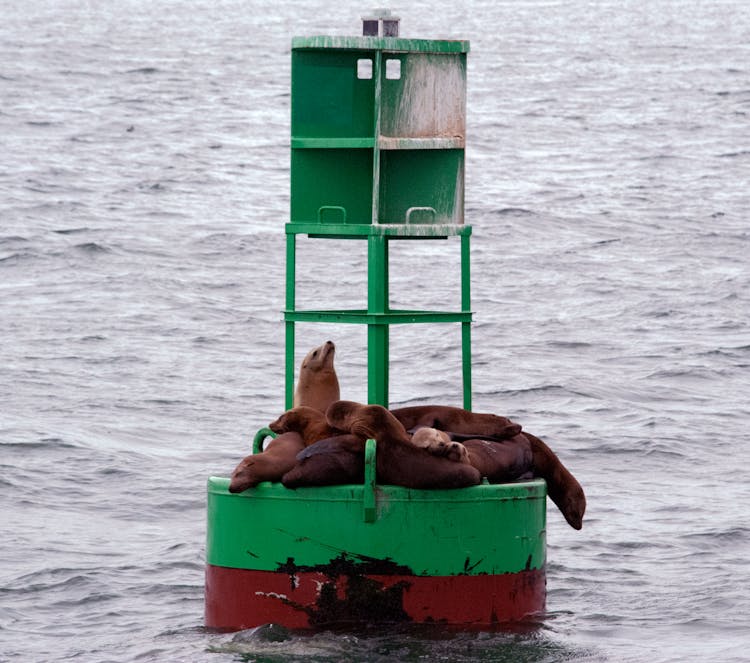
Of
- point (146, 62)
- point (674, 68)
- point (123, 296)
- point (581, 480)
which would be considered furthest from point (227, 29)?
point (581, 480)

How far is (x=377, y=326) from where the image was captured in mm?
11586

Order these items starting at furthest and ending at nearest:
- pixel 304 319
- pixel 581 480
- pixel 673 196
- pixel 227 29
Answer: pixel 227 29
pixel 673 196
pixel 581 480
pixel 304 319

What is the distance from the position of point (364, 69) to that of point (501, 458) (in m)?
2.56

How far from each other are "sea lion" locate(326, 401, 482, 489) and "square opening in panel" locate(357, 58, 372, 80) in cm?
216

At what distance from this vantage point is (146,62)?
5484cm

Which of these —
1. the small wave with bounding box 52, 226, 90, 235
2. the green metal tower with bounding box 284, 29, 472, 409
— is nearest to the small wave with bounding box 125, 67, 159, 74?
the small wave with bounding box 52, 226, 90, 235

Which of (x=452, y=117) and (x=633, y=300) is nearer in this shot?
(x=452, y=117)

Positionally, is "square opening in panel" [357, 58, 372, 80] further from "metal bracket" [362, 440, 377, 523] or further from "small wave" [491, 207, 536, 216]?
"small wave" [491, 207, 536, 216]

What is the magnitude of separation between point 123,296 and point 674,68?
2944 cm

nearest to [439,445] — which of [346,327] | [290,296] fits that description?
[290,296]

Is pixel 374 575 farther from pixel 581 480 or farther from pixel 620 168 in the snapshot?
pixel 620 168

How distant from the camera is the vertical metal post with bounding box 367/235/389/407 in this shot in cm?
1144

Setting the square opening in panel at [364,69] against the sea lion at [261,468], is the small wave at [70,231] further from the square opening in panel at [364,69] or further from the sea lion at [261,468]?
the sea lion at [261,468]

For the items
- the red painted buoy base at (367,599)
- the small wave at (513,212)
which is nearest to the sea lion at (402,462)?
the red painted buoy base at (367,599)
